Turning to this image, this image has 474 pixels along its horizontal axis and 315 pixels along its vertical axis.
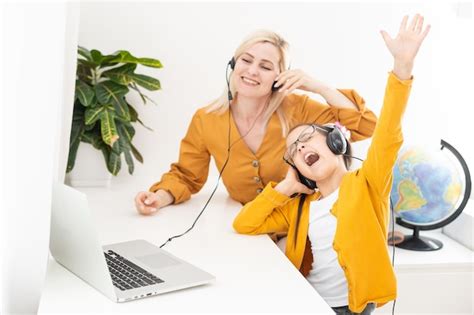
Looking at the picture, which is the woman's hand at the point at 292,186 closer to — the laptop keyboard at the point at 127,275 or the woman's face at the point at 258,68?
the woman's face at the point at 258,68

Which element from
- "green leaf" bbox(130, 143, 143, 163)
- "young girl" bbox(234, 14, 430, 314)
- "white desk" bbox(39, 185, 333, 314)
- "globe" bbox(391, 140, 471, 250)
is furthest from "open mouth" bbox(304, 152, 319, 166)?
"green leaf" bbox(130, 143, 143, 163)

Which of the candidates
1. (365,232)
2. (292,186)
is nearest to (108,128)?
(292,186)

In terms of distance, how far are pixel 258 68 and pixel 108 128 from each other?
26.7 inches

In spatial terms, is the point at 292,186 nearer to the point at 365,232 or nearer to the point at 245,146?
the point at 365,232

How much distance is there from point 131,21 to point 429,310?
1.54m

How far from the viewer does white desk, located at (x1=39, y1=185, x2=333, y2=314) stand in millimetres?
1241

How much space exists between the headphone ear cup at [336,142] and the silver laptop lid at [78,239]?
64 cm

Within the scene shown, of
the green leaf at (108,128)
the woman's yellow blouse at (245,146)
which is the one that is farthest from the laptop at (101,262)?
the green leaf at (108,128)

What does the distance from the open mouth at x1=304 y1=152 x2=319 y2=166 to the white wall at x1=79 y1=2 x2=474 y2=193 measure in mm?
945

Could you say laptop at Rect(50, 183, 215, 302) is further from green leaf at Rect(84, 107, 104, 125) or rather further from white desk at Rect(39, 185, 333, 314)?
green leaf at Rect(84, 107, 104, 125)

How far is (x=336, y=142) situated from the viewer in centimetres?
165

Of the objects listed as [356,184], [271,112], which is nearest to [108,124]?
[271,112]

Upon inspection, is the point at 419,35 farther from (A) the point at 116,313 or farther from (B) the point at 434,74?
(B) the point at 434,74

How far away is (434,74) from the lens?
2777 millimetres
